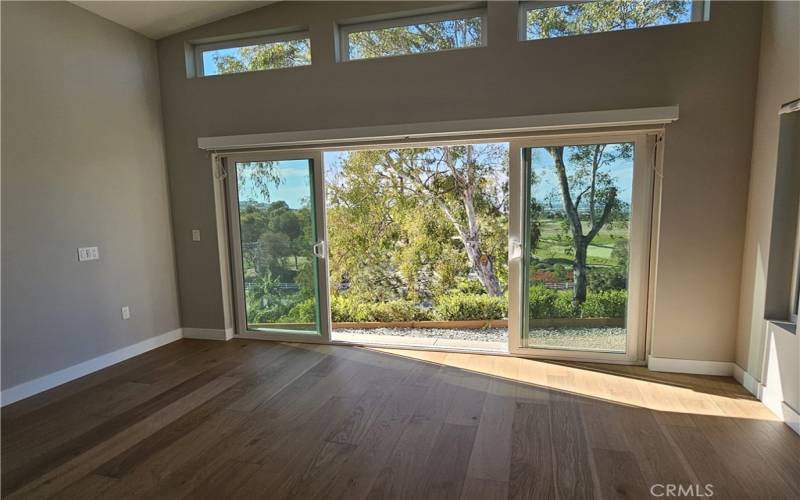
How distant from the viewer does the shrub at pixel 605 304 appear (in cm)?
352

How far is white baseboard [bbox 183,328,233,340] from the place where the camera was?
4422 millimetres

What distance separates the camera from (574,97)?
3273 millimetres

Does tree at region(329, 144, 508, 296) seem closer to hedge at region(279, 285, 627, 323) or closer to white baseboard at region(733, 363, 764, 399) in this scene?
hedge at region(279, 285, 627, 323)

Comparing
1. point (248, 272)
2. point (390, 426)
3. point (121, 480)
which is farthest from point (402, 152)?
point (121, 480)

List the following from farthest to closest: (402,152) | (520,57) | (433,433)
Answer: (402,152)
(520,57)
(433,433)

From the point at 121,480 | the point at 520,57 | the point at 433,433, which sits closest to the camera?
the point at 121,480

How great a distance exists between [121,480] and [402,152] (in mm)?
5378

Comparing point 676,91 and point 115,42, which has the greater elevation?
point 115,42

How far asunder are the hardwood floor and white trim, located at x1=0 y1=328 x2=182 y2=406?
12 cm

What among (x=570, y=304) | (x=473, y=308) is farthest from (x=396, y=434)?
(x=473, y=308)

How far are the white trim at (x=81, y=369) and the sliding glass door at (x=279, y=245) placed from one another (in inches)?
31.7

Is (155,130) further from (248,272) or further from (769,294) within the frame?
(769,294)

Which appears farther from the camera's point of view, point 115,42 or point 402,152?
point 402,152

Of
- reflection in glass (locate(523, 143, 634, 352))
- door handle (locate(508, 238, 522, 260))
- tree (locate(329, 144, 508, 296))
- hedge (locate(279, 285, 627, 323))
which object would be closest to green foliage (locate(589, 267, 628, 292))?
reflection in glass (locate(523, 143, 634, 352))
